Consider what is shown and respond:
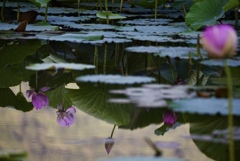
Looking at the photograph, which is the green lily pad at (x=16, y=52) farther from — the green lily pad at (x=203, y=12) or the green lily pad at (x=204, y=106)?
the green lily pad at (x=204, y=106)

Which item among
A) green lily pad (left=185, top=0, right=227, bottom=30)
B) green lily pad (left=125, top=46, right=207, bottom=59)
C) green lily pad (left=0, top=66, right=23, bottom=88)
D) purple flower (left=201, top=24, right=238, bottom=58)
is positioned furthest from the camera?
green lily pad (left=185, top=0, right=227, bottom=30)

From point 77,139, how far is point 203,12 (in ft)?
6.67

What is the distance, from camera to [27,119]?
121 centimetres

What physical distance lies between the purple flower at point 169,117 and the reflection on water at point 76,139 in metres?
0.03

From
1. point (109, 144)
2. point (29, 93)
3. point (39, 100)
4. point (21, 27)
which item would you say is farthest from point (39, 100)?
point (21, 27)

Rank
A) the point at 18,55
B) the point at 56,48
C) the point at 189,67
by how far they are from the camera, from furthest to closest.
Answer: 1. the point at 56,48
2. the point at 18,55
3. the point at 189,67

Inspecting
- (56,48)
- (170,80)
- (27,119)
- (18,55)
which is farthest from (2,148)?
(56,48)

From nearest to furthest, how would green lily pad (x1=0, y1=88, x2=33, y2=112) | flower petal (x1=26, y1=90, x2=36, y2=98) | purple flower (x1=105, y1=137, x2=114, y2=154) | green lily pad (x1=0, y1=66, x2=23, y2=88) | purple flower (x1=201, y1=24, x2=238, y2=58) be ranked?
purple flower (x1=201, y1=24, x2=238, y2=58)
purple flower (x1=105, y1=137, x2=114, y2=154)
green lily pad (x1=0, y1=88, x2=33, y2=112)
flower petal (x1=26, y1=90, x2=36, y2=98)
green lily pad (x1=0, y1=66, x2=23, y2=88)

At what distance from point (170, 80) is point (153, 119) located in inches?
18.3

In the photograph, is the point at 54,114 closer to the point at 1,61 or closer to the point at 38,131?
the point at 38,131

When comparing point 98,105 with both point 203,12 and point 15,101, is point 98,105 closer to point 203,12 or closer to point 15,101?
point 15,101

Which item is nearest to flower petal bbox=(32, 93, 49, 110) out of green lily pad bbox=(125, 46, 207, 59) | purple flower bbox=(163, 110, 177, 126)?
purple flower bbox=(163, 110, 177, 126)

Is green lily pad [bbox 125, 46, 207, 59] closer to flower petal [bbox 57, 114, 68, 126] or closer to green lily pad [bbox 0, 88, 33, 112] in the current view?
green lily pad [bbox 0, 88, 33, 112]

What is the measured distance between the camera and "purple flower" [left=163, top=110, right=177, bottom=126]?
1.12 m
